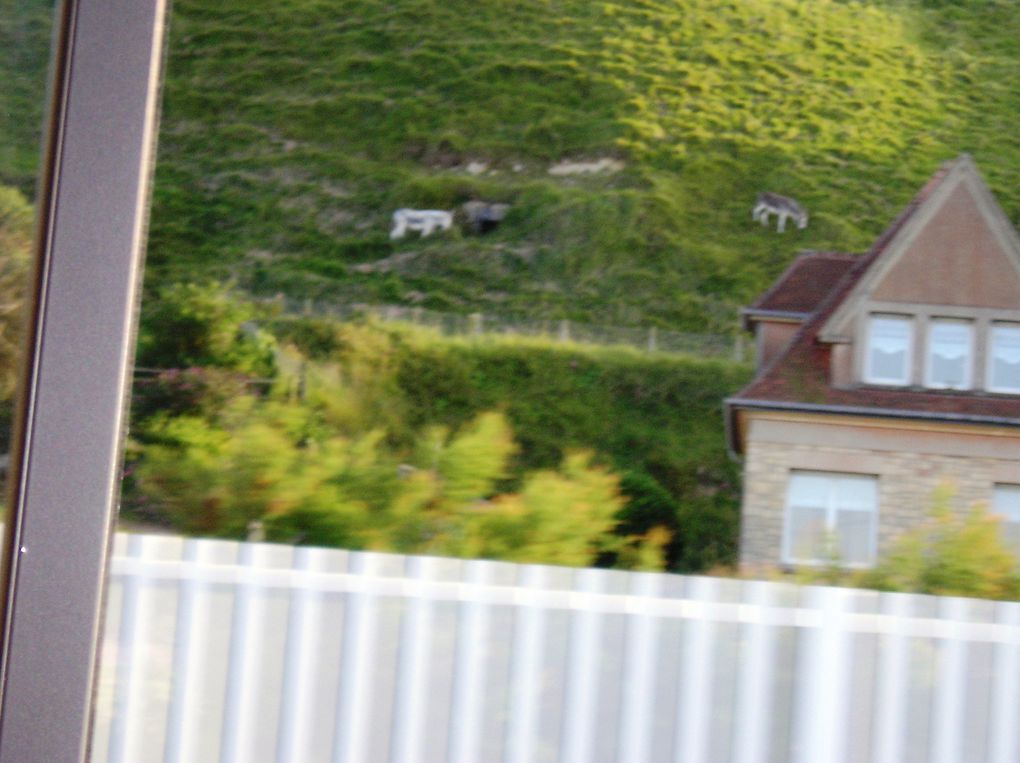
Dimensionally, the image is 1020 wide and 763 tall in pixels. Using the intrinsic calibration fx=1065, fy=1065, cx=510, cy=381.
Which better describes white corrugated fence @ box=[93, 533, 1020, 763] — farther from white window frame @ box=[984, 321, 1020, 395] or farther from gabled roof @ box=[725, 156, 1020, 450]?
white window frame @ box=[984, 321, 1020, 395]

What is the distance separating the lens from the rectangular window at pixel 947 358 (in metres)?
3.70

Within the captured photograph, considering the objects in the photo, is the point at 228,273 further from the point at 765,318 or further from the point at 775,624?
the point at 775,624

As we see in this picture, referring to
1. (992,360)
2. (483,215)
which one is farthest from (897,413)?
(483,215)

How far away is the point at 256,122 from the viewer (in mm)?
4414

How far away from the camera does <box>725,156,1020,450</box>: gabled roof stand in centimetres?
367

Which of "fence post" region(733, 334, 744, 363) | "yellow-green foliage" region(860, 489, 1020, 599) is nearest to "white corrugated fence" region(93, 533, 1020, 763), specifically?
"yellow-green foliage" region(860, 489, 1020, 599)

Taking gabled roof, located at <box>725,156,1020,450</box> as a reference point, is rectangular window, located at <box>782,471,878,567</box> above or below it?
below

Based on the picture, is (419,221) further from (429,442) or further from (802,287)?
(802,287)

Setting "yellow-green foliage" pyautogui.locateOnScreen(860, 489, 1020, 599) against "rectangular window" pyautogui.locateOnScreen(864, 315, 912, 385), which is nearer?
"yellow-green foliage" pyautogui.locateOnScreen(860, 489, 1020, 599)

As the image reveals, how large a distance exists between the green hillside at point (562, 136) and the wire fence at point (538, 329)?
0.05 metres

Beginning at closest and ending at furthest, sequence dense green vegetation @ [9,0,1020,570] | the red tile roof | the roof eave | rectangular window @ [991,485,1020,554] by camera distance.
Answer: rectangular window @ [991,485,1020,554] → the roof eave → dense green vegetation @ [9,0,1020,570] → the red tile roof

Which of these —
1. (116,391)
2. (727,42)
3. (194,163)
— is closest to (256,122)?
(194,163)

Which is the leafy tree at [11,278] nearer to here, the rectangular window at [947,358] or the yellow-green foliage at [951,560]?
the yellow-green foliage at [951,560]

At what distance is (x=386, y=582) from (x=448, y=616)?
17cm
